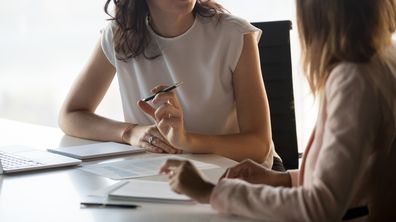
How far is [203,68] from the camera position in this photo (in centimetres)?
203

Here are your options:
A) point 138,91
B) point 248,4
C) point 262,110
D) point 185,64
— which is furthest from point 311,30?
point 248,4

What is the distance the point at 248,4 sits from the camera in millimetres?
3146

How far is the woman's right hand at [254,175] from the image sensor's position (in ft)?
4.40

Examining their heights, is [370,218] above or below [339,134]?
below

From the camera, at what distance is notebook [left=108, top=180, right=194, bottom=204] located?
126 centimetres

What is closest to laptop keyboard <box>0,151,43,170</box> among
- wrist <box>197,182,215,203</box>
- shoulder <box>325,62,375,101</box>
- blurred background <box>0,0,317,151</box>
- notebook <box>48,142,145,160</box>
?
notebook <box>48,142,145,160</box>

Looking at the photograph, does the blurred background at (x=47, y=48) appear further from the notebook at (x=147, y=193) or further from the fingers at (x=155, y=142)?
the notebook at (x=147, y=193)

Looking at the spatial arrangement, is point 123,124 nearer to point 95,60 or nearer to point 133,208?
point 95,60

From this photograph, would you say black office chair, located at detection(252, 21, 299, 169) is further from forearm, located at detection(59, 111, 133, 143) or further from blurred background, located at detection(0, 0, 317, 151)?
blurred background, located at detection(0, 0, 317, 151)

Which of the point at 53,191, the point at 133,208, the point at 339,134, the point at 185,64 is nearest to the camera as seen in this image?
the point at 339,134

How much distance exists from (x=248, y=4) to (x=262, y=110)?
53.3 inches

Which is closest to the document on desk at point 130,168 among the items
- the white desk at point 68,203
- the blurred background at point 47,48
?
the white desk at point 68,203

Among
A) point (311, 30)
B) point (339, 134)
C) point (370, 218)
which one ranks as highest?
point (311, 30)

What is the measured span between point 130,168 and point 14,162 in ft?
1.09
